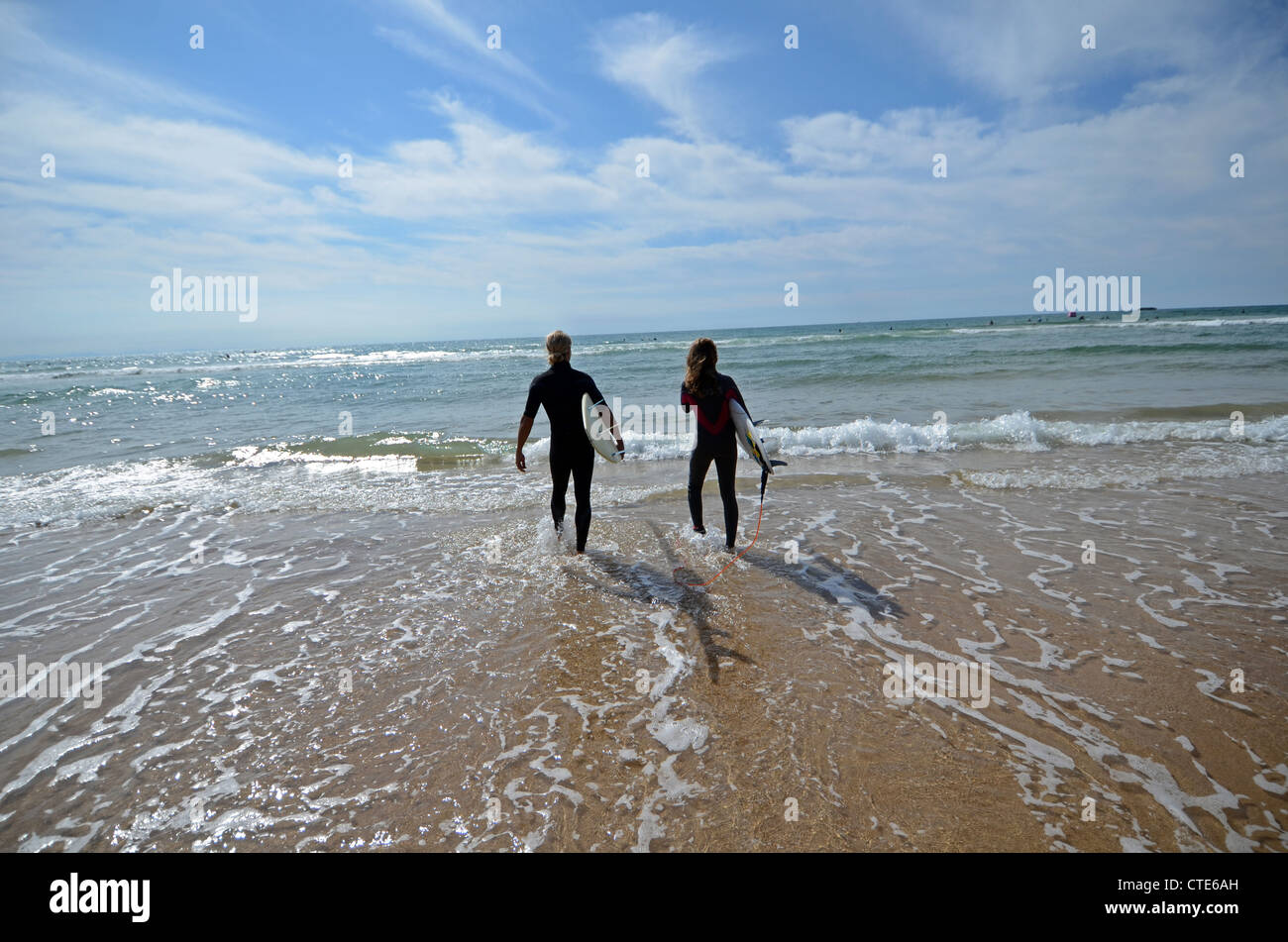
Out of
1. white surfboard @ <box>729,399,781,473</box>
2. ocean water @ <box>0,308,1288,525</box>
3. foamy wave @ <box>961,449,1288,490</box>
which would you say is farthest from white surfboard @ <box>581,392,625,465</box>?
foamy wave @ <box>961,449,1288,490</box>

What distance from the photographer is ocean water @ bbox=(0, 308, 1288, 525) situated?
32.5 ft

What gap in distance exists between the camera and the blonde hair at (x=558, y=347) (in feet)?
20.3

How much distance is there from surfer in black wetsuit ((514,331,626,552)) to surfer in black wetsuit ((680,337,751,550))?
1022 mm

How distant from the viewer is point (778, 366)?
30703 millimetres

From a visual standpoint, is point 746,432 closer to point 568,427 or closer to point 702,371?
point 702,371

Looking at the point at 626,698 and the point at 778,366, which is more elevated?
the point at 778,366

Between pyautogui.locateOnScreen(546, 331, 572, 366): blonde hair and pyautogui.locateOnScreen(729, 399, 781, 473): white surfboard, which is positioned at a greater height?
pyautogui.locateOnScreen(546, 331, 572, 366): blonde hair

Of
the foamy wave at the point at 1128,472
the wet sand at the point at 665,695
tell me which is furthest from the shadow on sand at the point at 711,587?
the foamy wave at the point at 1128,472

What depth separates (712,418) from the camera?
21.0 feet

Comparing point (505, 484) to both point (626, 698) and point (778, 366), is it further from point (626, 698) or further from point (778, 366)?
point (778, 366)

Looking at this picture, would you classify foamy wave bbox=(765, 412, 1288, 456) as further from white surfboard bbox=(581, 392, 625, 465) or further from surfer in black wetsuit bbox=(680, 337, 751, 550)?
white surfboard bbox=(581, 392, 625, 465)

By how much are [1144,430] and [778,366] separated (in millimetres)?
19781

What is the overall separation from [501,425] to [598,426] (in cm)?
1030
